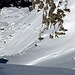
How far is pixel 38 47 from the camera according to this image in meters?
10.8

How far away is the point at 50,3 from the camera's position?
15.1 metres

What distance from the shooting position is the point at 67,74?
4496 millimetres

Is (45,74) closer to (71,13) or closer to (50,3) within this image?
(71,13)

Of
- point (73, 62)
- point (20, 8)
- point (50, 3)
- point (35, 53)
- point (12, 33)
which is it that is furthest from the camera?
point (20, 8)

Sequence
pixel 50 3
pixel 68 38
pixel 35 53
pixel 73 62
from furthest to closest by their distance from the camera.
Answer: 1. pixel 50 3
2. pixel 68 38
3. pixel 35 53
4. pixel 73 62

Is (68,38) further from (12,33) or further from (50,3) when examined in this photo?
(12,33)

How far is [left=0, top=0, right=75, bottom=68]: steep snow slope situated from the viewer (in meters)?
8.66

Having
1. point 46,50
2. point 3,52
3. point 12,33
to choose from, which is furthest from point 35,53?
point 12,33

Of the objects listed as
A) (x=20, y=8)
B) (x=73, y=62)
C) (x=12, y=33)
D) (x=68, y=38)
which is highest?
(x=20, y=8)

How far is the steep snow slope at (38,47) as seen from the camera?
8.66 metres

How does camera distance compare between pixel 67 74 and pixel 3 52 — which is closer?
pixel 67 74

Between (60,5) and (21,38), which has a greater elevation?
(60,5)

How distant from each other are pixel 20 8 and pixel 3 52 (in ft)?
44.1

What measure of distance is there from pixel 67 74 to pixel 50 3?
10.9m
